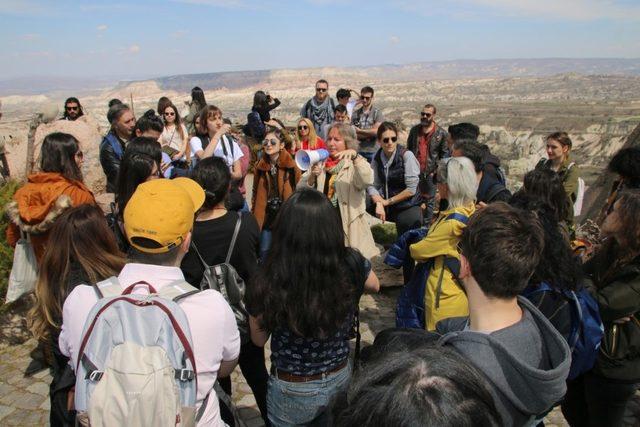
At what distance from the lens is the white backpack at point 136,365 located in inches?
60.6

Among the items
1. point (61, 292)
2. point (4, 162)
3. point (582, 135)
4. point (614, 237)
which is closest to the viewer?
point (61, 292)

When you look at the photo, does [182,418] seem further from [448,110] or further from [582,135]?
[448,110]

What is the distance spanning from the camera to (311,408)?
2.28 m

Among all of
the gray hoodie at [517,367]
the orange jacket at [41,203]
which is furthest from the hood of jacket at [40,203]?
the gray hoodie at [517,367]

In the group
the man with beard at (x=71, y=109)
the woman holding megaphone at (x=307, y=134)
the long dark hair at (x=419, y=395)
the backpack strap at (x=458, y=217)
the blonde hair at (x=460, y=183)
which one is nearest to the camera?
the long dark hair at (x=419, y=395)

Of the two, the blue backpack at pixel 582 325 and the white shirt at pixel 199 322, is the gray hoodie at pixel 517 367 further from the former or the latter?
the white shirt at pixel 199 322

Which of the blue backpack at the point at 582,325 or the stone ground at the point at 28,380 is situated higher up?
the blue backpack at the point at 582,325

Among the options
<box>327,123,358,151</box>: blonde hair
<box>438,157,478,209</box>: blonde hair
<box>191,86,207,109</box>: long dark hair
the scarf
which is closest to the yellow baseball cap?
<box>438,157,478,209</box>: blonde hair

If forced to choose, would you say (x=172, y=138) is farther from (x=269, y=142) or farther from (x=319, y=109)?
(x=319, y=109)

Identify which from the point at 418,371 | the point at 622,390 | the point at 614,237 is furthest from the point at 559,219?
the point at 418,371

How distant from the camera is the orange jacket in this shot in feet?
11.2

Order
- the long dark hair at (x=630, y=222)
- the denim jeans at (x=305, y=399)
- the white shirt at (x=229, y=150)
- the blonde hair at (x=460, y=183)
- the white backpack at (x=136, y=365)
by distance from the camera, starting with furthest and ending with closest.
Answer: the white shirt at (x=229, y=150) < the blonde hair at (x=460, y=183) < the long dark hair at (x=630, y=222) < the denim jeans at (x=305, y=399) < the white backpack at (x=136, y=365)

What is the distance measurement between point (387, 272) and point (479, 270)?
4016mm

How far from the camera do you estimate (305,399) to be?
2273mm
